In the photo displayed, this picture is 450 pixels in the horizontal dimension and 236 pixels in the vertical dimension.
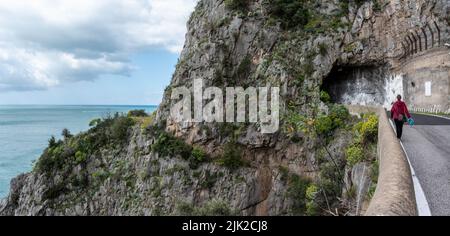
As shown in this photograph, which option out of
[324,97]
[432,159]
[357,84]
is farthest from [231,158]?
[432,159]

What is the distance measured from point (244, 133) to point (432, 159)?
19878mm

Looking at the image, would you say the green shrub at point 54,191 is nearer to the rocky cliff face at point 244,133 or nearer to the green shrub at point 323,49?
the rocky cliff face at point 244,133

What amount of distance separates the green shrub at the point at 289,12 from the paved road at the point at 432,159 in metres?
18.9

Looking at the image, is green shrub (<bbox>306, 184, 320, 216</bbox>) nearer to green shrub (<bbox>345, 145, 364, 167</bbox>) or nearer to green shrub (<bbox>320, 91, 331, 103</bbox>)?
green shrub (<bbox>345, 145, 364, 167</bbox>)

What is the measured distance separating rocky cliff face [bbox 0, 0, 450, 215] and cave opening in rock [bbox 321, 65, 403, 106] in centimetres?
112

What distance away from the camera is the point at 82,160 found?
116 feet

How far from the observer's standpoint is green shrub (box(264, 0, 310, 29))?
31531 millimetres

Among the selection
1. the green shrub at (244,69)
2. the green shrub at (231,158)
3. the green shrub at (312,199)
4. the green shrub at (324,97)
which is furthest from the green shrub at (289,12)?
the green shrub at (312,199)

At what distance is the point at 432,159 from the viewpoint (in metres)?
8.96

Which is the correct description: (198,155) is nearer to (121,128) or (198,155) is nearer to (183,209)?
(183,209)

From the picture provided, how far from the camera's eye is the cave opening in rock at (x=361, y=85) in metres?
31.5
